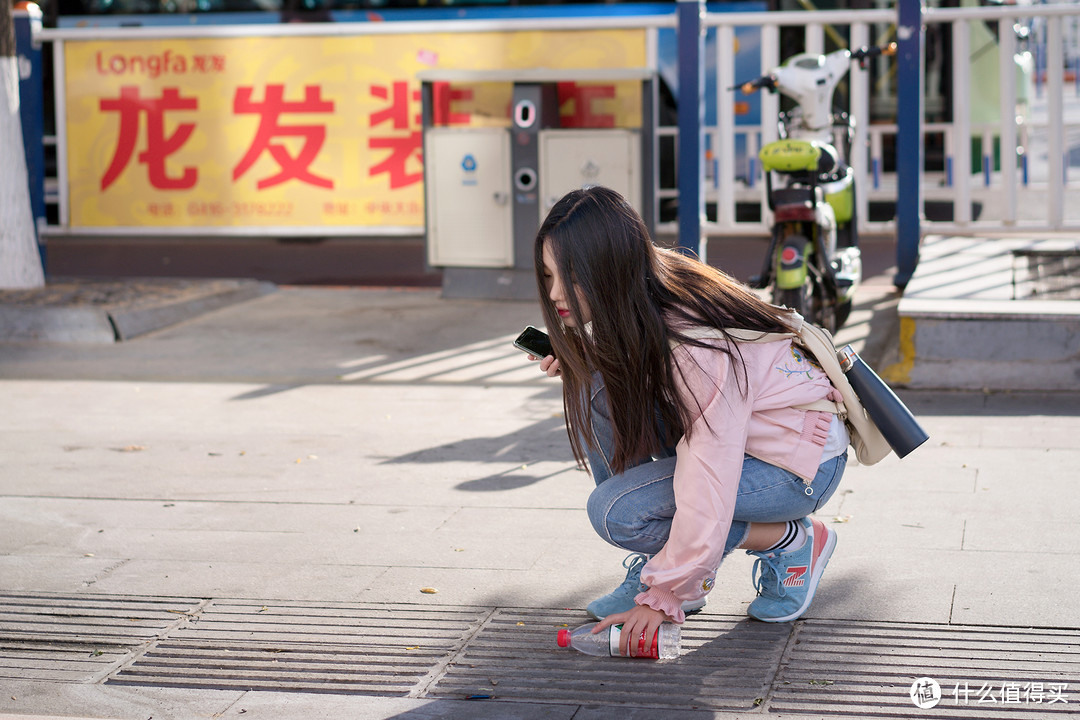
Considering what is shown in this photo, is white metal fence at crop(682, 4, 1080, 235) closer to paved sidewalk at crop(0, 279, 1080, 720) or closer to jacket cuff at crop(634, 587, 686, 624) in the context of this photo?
paved sidewalk at crop(0, 279, 1080, 720)

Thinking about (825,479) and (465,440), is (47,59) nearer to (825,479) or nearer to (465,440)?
(465,440)

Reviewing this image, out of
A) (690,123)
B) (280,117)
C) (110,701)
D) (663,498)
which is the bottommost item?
(110,701)

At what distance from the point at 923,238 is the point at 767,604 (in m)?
5.65

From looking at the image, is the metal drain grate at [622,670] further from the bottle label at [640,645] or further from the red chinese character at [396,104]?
the red chinese character at [396,104]

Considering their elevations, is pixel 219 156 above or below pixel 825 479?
above

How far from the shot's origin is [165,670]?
313 cm

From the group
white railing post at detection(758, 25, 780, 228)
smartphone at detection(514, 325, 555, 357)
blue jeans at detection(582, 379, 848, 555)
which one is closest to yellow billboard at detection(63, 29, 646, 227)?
white railing post at detection(758, 25, 780, 228)

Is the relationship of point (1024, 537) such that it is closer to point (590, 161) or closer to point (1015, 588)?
point (1015, 588)

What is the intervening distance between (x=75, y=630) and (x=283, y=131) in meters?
6.72

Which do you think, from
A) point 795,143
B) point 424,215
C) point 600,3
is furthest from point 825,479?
point 600,3

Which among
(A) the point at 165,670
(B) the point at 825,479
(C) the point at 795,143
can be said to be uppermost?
(C) the point at 795,143

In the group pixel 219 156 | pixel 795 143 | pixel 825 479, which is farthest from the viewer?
pixel 219 156

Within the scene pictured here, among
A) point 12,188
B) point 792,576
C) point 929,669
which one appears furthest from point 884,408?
point 12,188

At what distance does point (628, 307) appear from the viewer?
2881mm
